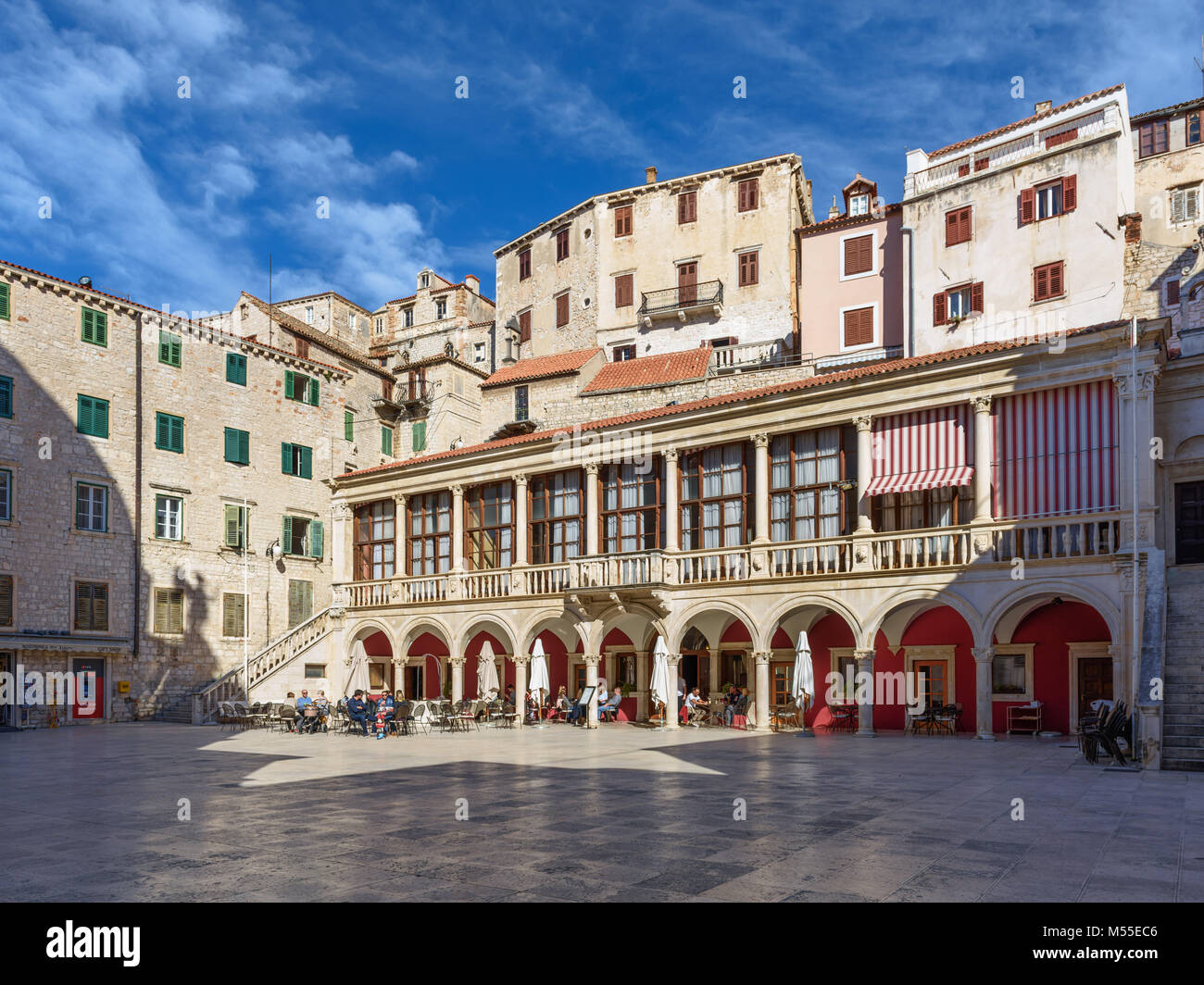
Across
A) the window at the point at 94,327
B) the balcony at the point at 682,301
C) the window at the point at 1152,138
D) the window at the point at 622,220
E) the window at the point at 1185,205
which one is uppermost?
the window at the point at 1152,138

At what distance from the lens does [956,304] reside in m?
39.7

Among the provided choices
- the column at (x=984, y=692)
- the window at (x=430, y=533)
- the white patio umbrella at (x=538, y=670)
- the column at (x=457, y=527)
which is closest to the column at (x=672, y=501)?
the white patio umbrella at (x=538, y=670)

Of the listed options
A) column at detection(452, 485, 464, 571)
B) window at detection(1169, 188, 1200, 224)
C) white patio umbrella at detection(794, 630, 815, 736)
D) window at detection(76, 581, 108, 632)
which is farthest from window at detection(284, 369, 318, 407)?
window at detection(1169, 188, 1200, 224)

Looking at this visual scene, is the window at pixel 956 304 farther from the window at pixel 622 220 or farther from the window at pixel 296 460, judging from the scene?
the window at pixel 296 460

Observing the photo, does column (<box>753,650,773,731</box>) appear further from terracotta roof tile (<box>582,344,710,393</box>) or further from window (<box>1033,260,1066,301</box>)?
window (<box>1033,260,1066,301</box>)

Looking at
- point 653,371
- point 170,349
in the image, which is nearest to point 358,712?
point 170,349

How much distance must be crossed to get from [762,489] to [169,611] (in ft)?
74.2

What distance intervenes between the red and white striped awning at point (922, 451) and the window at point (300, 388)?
26.1m

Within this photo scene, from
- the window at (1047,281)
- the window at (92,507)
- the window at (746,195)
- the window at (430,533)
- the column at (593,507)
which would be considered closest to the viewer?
the column at (593,507)

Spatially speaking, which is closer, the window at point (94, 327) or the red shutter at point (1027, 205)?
the window at point (94, 327)

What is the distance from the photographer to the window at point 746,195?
47.5 m

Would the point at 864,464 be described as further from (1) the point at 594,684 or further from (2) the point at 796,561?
(1) the point at 594,684

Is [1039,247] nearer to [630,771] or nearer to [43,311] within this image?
[630,771]
